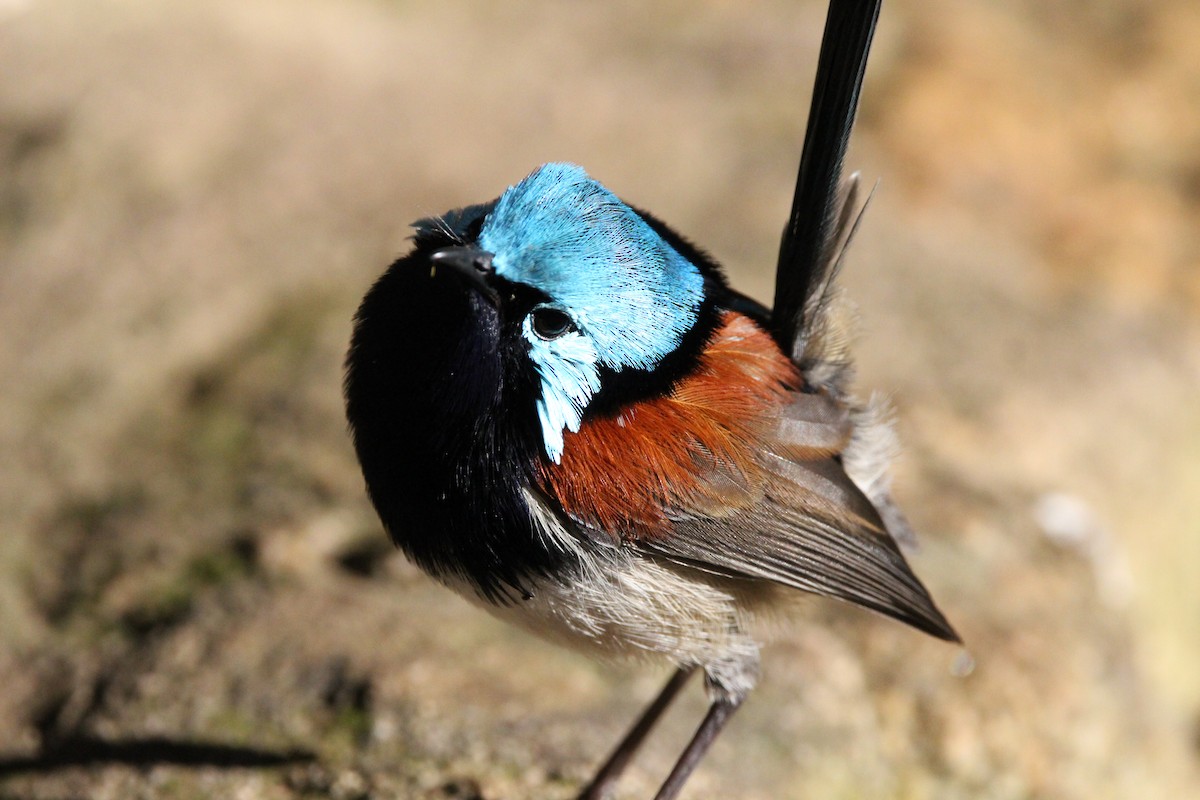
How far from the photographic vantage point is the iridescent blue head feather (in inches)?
110

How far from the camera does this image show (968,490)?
548 cm

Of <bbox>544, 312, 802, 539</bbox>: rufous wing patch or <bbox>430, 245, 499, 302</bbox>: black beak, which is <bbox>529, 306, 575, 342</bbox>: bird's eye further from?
<bbox>544, 312, 802, 539</bbox>: rufous wing patch

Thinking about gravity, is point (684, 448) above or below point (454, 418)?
above

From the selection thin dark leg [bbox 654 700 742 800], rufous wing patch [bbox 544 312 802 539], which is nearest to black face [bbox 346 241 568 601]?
rufous wing patch [bbox 544 312 802 539]

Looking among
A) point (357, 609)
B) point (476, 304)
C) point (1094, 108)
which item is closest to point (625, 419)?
point (476, 304)

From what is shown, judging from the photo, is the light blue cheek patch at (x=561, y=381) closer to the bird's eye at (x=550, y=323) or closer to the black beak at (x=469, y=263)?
the bird's eye at (x=550, y=323)

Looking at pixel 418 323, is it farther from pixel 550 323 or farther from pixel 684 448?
pixel 684 448

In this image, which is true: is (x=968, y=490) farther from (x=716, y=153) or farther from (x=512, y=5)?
(x=512, y=5)

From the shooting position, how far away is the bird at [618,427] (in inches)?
112

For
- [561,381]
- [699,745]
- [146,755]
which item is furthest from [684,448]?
[146,755]

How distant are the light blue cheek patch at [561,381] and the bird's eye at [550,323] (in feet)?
0.04

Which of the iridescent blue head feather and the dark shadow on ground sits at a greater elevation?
the iridescent blue head feather

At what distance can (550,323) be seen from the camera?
2852 millimetres

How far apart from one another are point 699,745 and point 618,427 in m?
1.06
